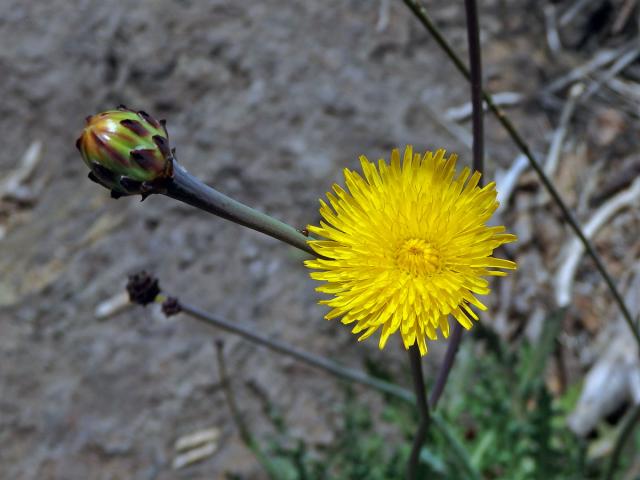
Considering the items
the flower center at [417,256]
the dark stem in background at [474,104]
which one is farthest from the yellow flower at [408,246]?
the dark stem in background at [474,104]

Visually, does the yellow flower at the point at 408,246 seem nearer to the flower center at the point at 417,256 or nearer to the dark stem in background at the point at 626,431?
the flower center at the point at 417,256

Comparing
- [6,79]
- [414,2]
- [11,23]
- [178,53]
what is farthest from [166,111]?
[414,2]

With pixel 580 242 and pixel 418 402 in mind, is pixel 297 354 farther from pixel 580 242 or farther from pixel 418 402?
pixel 580 242

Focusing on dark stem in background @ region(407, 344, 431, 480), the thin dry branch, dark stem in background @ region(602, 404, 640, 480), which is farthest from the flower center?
the thin dry branch

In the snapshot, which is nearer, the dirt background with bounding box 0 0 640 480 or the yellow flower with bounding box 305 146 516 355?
the yellow flower with bounding box 305 146 516 355

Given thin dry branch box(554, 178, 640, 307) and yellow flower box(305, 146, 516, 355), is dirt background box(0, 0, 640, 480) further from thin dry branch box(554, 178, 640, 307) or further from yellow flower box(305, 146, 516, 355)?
yellow flower box(305, 146, 516, 355)

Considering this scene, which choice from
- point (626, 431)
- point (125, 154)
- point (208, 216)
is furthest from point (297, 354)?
point (208, 216)

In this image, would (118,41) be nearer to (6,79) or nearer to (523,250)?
(6,79)
